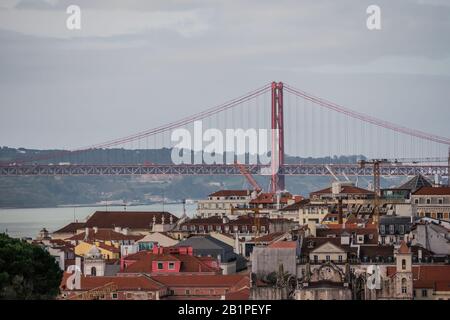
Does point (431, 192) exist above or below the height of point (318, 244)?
above

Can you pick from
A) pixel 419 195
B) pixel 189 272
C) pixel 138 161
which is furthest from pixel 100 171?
pixel 189 272

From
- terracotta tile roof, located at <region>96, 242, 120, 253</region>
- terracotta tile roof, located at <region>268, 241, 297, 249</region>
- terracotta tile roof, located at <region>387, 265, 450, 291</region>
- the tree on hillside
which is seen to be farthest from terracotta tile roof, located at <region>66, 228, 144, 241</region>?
terracotta tile roof, located at <region>387, 265, 450, 291</region>

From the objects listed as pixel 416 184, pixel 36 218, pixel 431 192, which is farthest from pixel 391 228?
pixel 36 218

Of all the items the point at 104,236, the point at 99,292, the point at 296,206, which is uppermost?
the point at 296,206

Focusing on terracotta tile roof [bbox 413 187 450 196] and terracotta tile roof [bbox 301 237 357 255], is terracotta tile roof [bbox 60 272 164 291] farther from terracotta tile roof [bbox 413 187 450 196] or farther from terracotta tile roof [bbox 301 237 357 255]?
terracotta tile roof [bbox 413 187 450 196]

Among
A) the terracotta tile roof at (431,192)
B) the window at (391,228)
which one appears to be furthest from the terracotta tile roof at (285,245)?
the terracotta tile roof at (431,192)

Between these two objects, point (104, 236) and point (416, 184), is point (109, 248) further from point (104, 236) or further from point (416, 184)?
point (416, 184)
